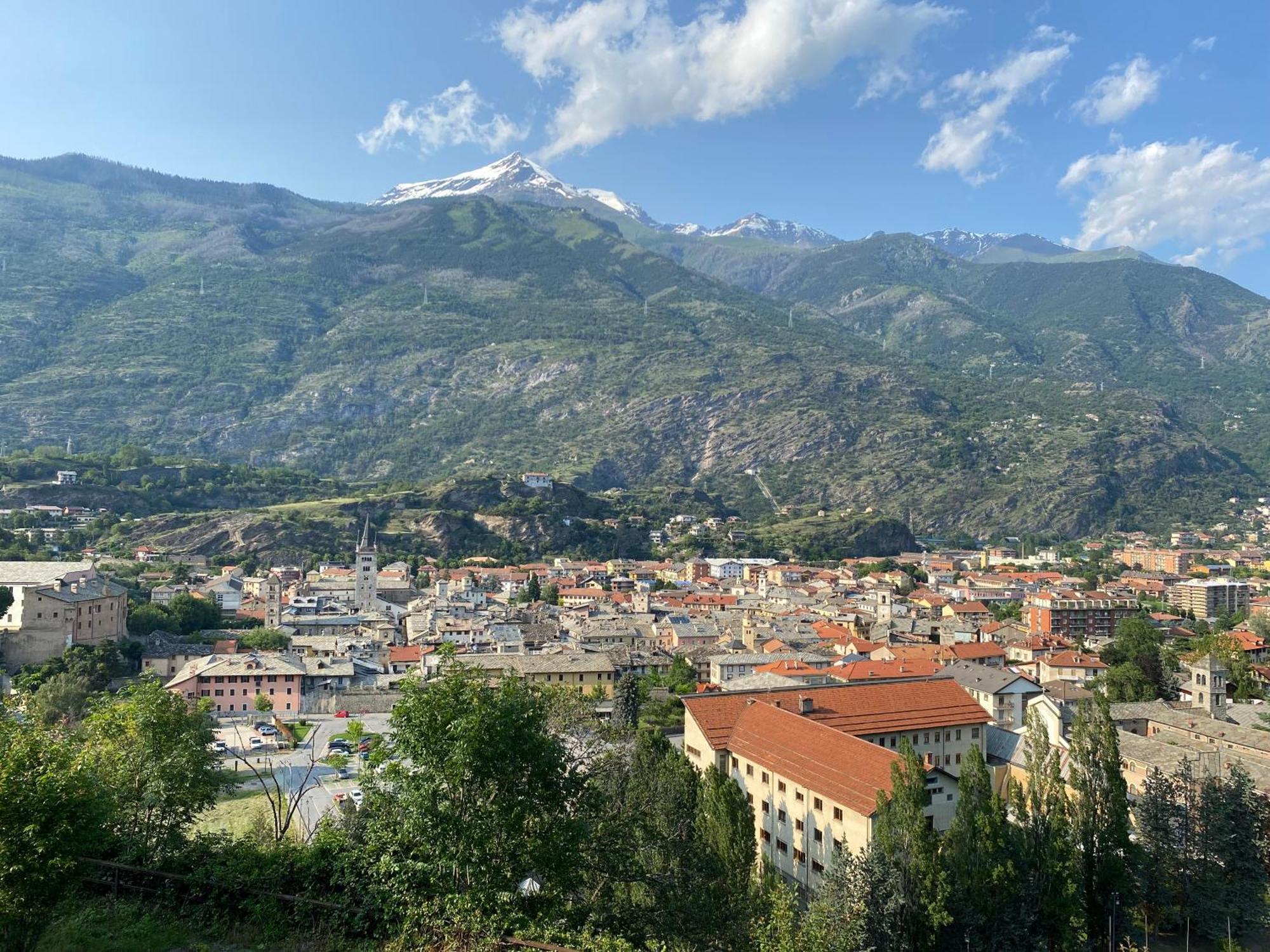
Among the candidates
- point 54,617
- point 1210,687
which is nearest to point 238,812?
point 54,617

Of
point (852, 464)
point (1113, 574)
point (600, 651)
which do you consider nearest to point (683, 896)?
point (600, 651)

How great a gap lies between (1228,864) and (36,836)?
28.4 meters

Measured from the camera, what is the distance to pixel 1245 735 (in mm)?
36750

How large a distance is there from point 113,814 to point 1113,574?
404 ft

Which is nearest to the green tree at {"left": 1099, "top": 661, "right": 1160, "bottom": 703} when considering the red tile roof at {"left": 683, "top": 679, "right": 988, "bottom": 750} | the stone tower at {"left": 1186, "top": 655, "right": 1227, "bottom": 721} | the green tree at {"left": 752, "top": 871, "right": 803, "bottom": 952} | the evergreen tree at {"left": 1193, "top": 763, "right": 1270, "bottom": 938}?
the stone tower at {"left": 1186, "top": 655, "right": 1227, "bottom": 721}

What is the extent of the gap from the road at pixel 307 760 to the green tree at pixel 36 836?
540 inches

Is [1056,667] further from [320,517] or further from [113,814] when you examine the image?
[320,517]

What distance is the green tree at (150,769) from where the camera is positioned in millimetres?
13039

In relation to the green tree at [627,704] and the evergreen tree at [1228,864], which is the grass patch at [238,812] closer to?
the green tree at [627,704]

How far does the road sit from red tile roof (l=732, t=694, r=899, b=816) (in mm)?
12156

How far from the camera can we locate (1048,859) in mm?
21250

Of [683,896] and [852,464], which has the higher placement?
[852,464]

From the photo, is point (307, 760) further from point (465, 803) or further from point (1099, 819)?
point (1099, 819)

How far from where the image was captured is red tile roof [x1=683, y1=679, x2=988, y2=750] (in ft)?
104
